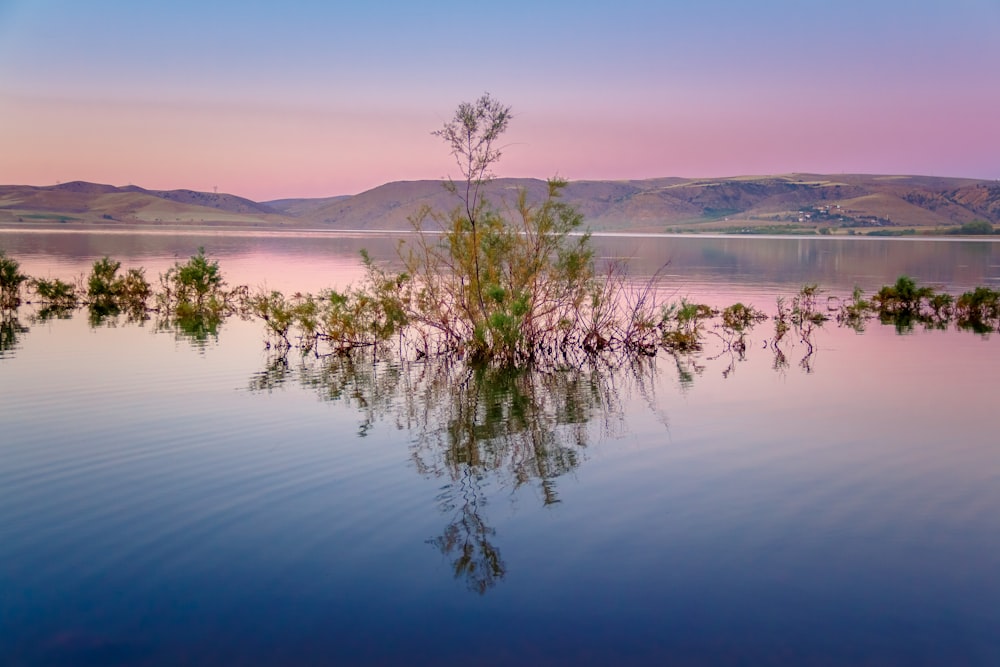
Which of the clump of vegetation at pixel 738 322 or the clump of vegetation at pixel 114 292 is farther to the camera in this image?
the clump of vegetation at pixel 114 292

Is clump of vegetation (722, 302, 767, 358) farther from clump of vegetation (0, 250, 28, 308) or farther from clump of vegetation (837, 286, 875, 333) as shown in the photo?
clump of vegetation (0, 250, 28, 308)

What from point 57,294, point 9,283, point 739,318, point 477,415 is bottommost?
point 477,415

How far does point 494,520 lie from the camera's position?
7711 mm

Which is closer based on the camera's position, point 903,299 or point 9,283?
point 9,283

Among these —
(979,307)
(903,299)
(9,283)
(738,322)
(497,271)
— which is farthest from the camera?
(903,299)

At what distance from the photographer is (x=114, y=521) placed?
7.45 meters

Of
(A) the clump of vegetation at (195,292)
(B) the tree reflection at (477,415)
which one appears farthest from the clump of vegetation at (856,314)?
(A) the clump of vegetation at (195,292)

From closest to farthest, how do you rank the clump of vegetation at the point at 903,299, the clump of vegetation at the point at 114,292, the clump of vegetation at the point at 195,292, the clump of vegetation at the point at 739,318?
1. the clump of vegetation at the point at 739,318
2. the clump of vegetation at the point at 195,292
3. the clump of vegetation at the point at 114,292
4. the clump of vegetation at the point at 903,299

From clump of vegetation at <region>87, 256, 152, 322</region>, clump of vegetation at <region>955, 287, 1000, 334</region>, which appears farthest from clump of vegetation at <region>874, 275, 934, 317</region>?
clump of vegetation at <region>87, 256, 152, 322</region>

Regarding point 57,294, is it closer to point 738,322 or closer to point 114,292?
point 114,292

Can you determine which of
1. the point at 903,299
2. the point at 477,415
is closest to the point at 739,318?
the point at 903,299

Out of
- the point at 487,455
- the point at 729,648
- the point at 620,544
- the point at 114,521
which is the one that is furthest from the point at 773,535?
the point at 114,521

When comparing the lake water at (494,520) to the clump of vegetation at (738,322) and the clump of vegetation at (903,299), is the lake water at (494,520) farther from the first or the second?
the clump of vegetation at (903,299)

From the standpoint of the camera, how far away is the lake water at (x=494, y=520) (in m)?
5.57
